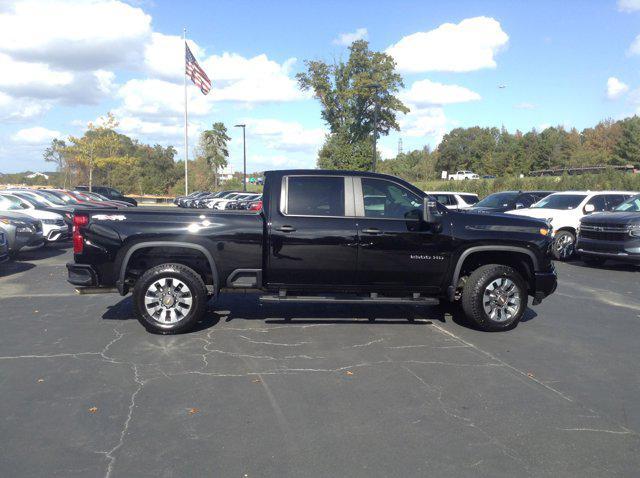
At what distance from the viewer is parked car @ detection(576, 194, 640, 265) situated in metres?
11.6

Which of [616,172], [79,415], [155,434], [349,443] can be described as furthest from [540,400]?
[616,172]

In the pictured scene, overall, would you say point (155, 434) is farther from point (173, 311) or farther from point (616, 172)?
point (616, 172)

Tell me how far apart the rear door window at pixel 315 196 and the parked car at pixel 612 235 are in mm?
8233

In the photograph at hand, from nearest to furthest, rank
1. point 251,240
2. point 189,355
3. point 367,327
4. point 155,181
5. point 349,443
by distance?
point 349,443 → point 189,355 → point 251,240 → point 367,327 → point 155,181

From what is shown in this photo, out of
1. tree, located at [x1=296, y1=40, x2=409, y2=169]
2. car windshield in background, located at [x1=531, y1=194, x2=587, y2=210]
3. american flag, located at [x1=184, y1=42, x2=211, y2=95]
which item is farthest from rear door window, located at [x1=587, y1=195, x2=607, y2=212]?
tree, located at [x1=296, y1=40, x2=409, y2=169]

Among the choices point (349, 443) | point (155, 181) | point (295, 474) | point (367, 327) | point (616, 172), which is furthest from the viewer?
point (155, 181)

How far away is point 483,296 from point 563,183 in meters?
31.5

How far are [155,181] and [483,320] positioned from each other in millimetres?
68037

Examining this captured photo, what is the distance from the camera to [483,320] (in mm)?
6723

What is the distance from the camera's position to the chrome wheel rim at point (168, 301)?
21.0 feet

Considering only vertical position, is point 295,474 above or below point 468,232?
below

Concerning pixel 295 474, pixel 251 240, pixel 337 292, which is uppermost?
pixel 251 240

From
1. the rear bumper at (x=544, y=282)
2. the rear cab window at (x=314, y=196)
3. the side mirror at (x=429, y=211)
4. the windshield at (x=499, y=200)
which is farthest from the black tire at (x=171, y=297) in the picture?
the windshield at (x=499, y=200)

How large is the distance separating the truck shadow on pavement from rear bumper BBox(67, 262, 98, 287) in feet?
3.48
